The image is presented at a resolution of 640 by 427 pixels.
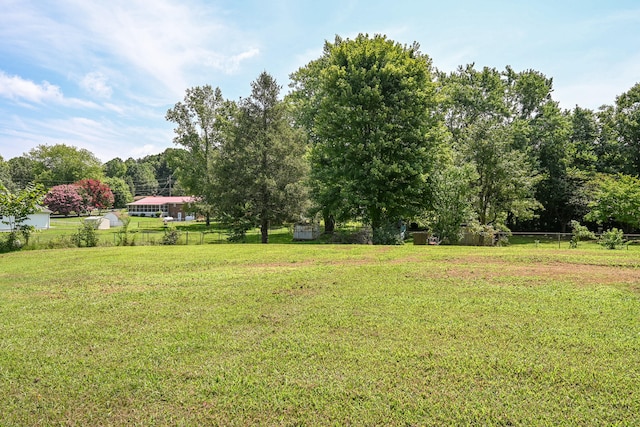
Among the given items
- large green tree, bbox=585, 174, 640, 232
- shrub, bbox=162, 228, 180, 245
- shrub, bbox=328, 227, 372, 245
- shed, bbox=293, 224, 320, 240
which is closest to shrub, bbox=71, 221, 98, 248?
shrub, bbox=162, 228, 180, 245

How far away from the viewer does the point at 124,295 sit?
7.43 meters

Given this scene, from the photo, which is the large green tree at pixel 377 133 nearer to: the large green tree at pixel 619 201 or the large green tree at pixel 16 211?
the large green tree at pixel 619 201

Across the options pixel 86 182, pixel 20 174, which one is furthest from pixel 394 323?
pixel 20 174

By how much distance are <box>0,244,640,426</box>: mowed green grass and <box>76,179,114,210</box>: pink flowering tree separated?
196 ft

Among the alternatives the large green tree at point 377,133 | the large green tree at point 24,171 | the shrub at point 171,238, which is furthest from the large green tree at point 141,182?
the large green tree at point 377,133

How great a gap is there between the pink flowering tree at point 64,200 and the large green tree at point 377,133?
166ft

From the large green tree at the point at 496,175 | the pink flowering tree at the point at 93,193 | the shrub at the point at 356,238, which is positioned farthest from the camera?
the pink flowering tree at the point at 93,193

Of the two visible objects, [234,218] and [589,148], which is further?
[589,148]

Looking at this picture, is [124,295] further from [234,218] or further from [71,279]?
[234,218]

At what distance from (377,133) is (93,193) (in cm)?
5788

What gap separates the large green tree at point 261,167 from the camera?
70.6 ft

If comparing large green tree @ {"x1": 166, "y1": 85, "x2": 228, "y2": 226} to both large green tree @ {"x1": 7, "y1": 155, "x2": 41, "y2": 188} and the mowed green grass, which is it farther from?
large green tree @ {"x1": 7, "y1": 155, "x2": 41, "y2": 188}

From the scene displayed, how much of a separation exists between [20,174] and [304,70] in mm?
77801

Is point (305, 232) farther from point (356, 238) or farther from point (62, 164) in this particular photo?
point (62, 164)
